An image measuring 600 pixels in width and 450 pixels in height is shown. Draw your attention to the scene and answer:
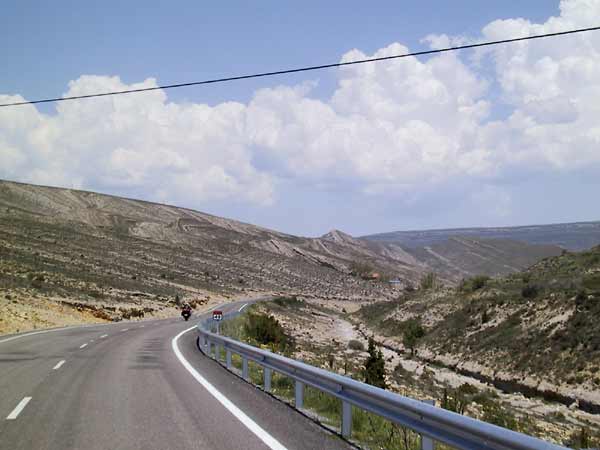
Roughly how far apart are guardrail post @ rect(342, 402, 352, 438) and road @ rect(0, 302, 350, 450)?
18 cm

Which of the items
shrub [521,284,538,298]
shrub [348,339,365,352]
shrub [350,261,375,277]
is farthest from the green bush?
shrub [350,261,375,277]

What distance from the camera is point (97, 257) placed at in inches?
3465

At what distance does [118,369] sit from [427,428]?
11448mm

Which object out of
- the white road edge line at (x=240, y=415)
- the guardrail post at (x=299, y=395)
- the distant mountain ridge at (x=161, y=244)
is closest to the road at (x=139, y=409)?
the white road edge line at (x=240, y=415)

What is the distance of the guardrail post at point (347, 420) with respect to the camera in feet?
27.5

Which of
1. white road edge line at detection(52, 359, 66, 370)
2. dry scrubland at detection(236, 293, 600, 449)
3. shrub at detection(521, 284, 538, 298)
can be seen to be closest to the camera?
white road edge line at detection(52, 359, 66, 370)

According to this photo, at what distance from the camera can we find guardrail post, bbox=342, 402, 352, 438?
27.5 feet

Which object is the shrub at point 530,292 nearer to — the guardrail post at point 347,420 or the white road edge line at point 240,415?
the white road edge line at point 240,415

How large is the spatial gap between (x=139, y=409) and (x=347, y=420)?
3635 millimetres

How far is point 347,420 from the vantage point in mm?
8469

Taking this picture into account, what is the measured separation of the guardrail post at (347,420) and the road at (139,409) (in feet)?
0.60

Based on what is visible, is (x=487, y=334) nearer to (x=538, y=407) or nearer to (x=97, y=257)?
(x=538, y=407)

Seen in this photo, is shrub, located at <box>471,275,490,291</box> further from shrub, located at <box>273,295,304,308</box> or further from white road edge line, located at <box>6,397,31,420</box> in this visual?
white road edge line, located at <box>6,397,31,420</box>

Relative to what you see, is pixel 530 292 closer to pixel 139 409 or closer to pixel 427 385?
pixel 427 385
